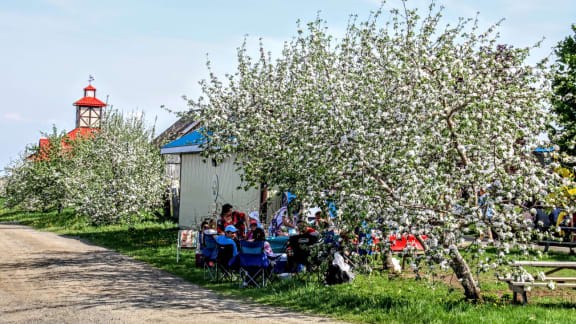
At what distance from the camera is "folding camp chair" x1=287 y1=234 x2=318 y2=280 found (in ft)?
38.9

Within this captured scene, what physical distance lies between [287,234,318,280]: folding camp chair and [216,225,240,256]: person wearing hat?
3.72 feet

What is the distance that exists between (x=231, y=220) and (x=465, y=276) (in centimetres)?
651

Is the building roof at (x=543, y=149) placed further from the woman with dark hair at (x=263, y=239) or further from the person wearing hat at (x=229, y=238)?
the person wearing hat at (x=229, y=238)

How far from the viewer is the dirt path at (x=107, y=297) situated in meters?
9.07

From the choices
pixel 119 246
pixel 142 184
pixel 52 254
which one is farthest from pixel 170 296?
pixel 142 184

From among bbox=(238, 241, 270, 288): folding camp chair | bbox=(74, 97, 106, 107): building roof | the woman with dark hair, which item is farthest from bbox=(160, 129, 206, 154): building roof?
bbox=(74, 97, 106, 107): building roof

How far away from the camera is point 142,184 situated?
25.3 metres

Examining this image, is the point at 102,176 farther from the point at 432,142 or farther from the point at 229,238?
the point at 432,142

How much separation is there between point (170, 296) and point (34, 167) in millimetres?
29834

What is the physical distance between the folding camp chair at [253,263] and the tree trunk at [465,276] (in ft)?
12.7

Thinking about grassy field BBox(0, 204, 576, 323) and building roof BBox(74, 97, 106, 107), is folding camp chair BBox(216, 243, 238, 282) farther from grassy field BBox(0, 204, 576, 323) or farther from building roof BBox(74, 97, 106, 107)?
building roof BBox(74, 97, 106, 107)

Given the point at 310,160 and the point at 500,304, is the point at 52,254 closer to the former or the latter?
the point at 310,160

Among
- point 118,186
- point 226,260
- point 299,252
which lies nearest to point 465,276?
point 299,252

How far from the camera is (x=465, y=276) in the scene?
30.8 feet
